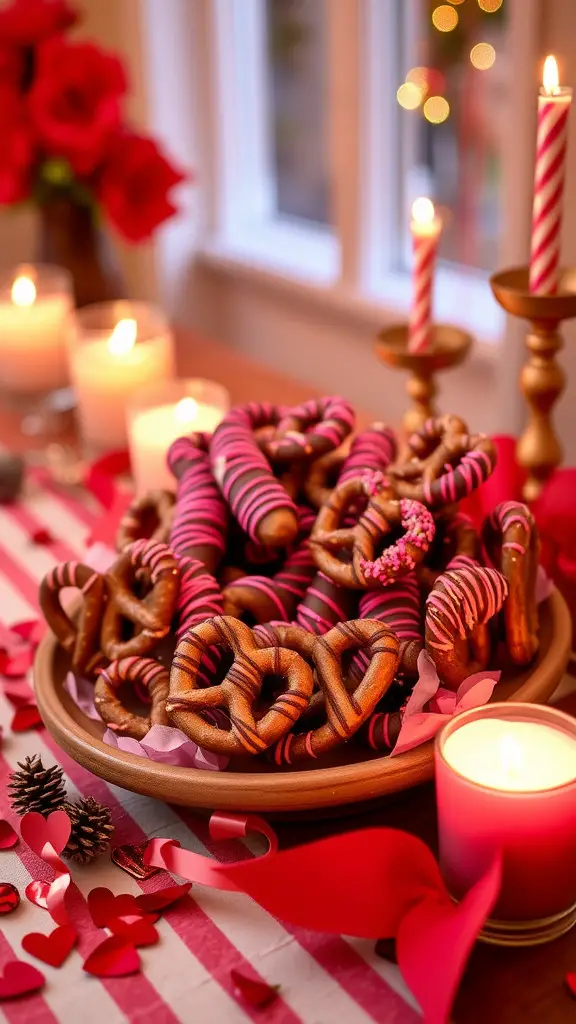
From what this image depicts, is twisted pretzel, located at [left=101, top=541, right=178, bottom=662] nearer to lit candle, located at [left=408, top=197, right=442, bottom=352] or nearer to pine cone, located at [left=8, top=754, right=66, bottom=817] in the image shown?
pine cone, located at [left=8, top=754, right=66, bottom=817]

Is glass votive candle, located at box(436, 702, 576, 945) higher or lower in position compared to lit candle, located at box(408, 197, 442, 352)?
lower

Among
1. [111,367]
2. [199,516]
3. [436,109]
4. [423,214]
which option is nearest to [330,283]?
[436,109]

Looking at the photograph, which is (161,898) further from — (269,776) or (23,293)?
(23,293)

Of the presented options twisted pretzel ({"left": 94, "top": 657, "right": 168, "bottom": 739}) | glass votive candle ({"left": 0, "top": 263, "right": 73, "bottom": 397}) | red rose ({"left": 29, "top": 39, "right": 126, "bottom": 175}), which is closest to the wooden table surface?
twisted pretzel ({"left": 94, "top": 657, "right": 168, "bottom": 739})

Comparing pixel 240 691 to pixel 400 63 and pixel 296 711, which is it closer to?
pixel 296 711

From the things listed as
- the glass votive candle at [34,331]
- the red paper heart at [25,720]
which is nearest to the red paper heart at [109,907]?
the red paper heart at [25,720]

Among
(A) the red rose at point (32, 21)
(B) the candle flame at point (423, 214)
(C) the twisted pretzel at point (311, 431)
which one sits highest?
(A) the red rose at point (32, 21)

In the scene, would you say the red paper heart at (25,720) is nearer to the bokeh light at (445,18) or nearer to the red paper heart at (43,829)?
the red paper heart at (43,829)
